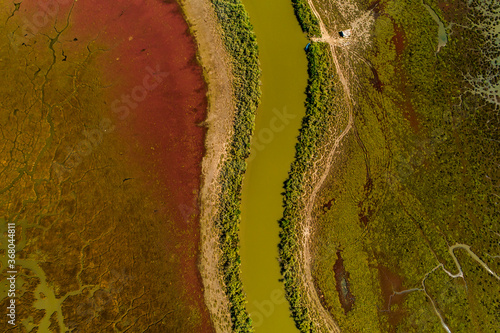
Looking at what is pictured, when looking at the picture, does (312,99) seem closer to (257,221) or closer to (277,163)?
(277,163)

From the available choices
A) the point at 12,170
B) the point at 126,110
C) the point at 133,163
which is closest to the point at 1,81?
the point at 12,170

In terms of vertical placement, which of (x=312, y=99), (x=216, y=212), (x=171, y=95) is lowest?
(x=216, y=212)

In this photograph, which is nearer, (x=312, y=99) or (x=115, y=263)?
(x=115, y=263)

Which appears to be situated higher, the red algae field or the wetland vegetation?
the red algae field

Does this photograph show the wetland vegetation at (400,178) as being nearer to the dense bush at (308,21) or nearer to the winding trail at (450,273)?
the winding trail at (450,273)

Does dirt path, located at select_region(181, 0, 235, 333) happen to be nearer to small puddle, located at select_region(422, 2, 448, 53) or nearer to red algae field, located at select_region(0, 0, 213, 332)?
red algae field, located at select_region(0, 0, 213, 332)

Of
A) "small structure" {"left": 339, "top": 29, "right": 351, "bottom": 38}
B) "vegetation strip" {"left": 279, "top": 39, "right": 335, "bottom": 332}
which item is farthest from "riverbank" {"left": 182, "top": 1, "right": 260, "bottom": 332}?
"small structure" {"left": 339, "top": 29, "right": 351, "bottom": 38}

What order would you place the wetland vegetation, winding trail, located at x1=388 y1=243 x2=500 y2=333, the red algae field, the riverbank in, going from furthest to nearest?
winding trail, located at x1=388 y1=243 x2=500 y2=333 < the wetland vegetation < the riverbank < the red algae field

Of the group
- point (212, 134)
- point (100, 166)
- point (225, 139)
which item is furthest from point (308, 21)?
point (100, 166)
